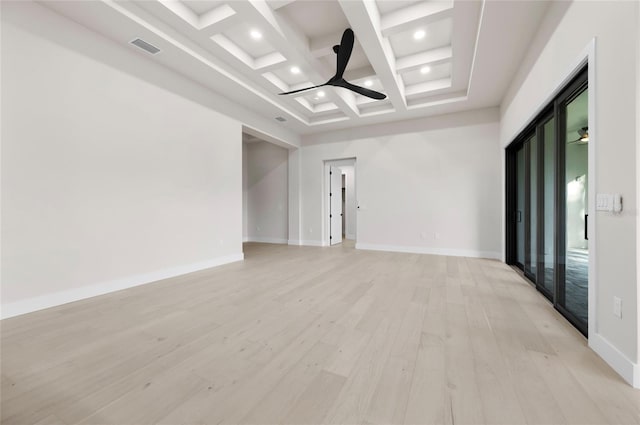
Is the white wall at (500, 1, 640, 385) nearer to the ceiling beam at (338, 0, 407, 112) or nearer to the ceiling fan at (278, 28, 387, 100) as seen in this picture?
the ceiling beam at (338, 0, 407, 112)

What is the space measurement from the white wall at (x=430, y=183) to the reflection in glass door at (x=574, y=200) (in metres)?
2.84

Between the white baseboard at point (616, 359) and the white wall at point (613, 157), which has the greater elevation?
the white wall at point (613, 157)

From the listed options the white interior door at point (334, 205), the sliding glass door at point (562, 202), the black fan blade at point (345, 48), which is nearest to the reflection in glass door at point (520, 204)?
the sliding glass door at point (562, 202)

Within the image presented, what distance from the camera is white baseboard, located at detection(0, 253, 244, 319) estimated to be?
2.34m

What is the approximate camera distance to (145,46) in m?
3.15

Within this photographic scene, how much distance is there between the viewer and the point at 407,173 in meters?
5.80

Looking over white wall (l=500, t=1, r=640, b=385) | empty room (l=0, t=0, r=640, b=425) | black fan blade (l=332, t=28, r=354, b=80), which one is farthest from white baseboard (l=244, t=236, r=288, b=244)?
white wall (l=500, t=1, r=640, b=385)

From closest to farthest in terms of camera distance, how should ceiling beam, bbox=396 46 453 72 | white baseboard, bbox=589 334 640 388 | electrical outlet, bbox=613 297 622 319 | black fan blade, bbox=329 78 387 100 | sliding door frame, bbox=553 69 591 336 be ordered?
white baseboard, bbox=589 334 640 388 < electrical outlet, bbox=613 297 622 319 < sliding door frame, bbox=553 69 591 336 < black fan blade, bbox=329 78 387 100 < ceiling beam, bbox=396 46 453 72

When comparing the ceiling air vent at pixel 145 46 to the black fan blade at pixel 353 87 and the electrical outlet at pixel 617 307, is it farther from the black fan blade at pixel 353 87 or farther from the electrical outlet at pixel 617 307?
the electrical outlet at pixel 617 307

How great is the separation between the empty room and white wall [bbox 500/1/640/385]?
0.02 metres

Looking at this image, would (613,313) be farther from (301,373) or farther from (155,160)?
(155,160)

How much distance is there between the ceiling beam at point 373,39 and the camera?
2.62m

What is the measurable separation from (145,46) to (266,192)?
4.70 meters

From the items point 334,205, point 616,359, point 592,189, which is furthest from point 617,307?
point 334,205
